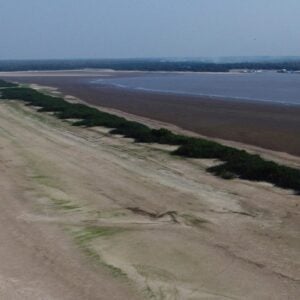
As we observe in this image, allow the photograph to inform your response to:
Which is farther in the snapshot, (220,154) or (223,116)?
(223,116)

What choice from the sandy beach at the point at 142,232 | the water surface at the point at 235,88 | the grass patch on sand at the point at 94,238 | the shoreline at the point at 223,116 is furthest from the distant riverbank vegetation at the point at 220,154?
the water surface at the point at 235,88

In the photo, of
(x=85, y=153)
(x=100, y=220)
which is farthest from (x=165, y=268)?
(x=85, y=153)

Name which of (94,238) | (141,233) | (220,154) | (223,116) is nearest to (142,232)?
(141,233)

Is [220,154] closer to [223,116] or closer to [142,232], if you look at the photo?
[142,232]

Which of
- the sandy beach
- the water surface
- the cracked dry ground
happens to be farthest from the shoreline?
the cracked dry ground

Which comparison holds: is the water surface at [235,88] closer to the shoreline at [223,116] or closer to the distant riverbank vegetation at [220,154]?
the shoreline at [223,116]

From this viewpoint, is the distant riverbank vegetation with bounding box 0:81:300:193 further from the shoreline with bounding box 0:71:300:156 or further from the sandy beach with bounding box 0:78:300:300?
the shoreline with bounding box 0:71:300:156
